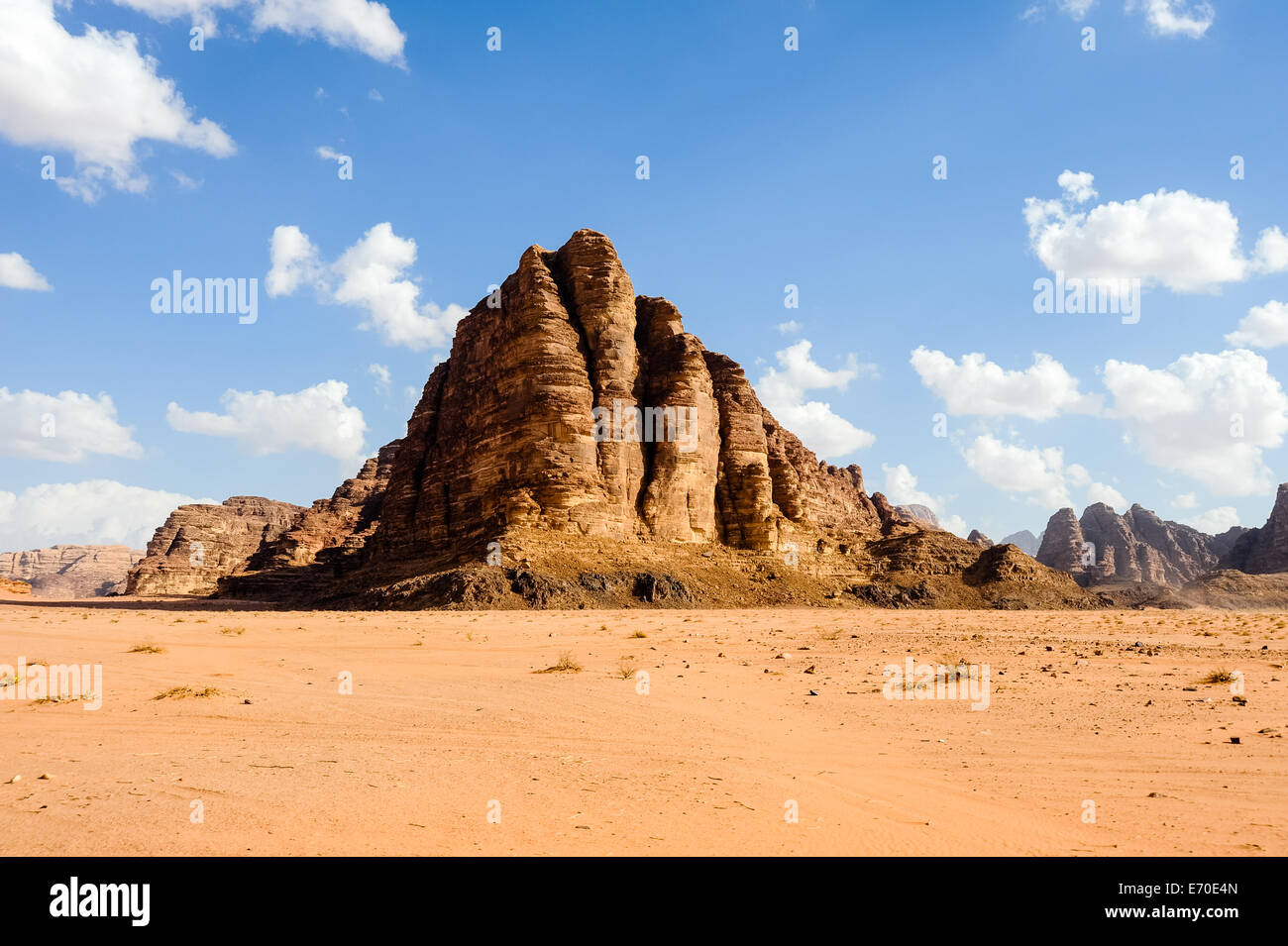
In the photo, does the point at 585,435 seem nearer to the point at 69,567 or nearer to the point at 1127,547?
the point at 1127,547

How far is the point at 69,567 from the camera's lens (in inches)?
6949

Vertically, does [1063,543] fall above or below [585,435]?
below

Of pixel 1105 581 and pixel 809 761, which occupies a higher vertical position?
pixel 809 761

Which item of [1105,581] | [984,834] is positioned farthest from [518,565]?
[1105,581]

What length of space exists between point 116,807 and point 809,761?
239 inches

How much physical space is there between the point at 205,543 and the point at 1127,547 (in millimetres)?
148347

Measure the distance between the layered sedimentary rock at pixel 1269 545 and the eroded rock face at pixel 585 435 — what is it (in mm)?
80955

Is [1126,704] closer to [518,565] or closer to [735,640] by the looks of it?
[735,640]

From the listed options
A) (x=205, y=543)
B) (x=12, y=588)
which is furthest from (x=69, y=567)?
(x=12, y=588)

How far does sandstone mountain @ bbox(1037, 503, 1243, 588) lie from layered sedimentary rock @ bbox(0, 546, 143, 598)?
626ft

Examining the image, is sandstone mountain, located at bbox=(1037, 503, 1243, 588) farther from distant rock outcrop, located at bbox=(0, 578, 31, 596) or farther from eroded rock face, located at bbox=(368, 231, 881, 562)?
distant rock outcrop, located at bbox=(0, 578, 31, 596)

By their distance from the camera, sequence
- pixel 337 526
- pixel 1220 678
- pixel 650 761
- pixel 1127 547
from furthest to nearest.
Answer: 1. pixel 1127 547
2. pixel 337 526
3. pixel 1220 678
4. pixel 650 761
